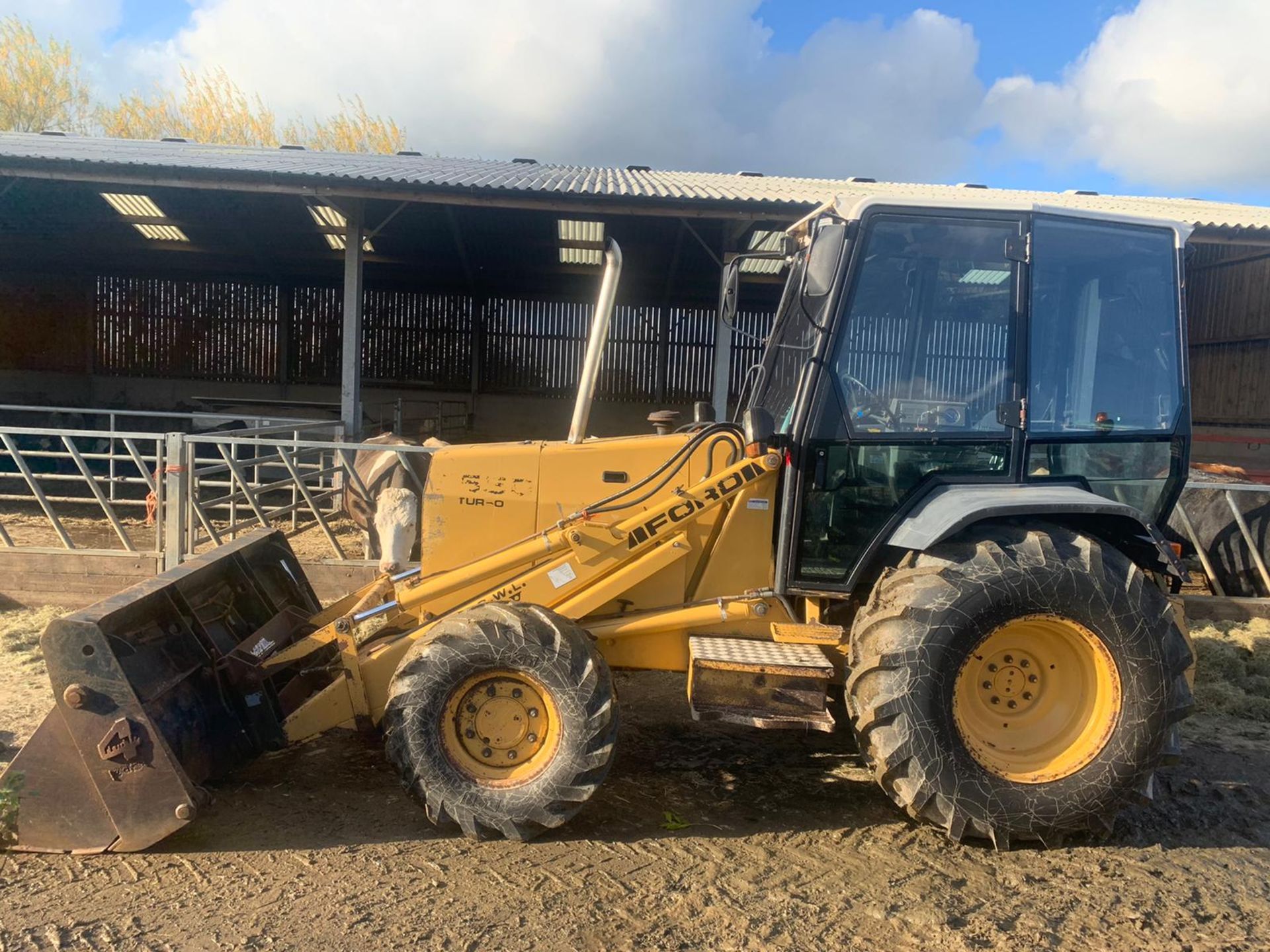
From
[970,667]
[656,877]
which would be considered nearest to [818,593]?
[970,667]

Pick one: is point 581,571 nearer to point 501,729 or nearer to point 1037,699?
point 501,729

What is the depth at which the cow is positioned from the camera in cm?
520

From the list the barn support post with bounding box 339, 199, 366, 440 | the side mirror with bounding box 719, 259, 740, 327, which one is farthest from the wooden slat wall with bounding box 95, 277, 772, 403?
the side mirror with bounding box 719, 259, 740, 327

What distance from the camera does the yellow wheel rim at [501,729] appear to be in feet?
11.8

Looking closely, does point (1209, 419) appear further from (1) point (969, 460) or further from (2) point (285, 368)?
(2) point (285, 368)

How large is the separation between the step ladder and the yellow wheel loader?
12mm

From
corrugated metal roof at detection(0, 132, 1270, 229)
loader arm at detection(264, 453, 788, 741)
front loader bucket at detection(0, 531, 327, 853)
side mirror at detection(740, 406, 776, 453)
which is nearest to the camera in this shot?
front loader bucket at detection(0, 531, 327, 853)

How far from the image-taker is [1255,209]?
547 inches

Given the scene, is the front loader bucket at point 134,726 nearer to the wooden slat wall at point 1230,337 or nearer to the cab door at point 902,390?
the cab door at point 902,390

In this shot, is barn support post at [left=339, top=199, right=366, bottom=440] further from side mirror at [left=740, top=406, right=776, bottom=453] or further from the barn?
side mirror at [left=740, top=406, right=776, bottom=453]

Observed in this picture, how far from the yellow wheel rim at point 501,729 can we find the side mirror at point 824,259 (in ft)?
6.18

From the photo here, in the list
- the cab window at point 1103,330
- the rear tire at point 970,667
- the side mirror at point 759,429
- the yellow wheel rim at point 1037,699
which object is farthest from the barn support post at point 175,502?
the cab window at point 1103,330

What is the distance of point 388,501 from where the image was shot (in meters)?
5.28

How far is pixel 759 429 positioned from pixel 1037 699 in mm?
1574
